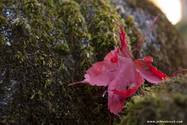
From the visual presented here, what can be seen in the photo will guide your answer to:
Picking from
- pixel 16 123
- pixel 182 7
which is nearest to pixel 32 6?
pixel 16 123

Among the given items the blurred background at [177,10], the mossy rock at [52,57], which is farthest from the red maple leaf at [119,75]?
the blurred background at [177,10]

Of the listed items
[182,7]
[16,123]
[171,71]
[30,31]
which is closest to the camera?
[16,123]

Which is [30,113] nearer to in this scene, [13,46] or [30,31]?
[13,46]

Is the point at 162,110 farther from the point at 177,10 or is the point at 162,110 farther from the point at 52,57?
the point at 177,10

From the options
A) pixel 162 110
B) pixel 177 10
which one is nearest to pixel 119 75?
pixel 162 110

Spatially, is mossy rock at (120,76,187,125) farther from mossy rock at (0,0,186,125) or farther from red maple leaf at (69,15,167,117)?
mossy rock at (0,0,186,125)

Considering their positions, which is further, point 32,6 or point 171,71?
point 171,71

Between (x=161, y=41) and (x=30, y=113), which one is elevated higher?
(x=161, y=41)

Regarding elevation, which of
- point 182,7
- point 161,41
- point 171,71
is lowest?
point 171,71
